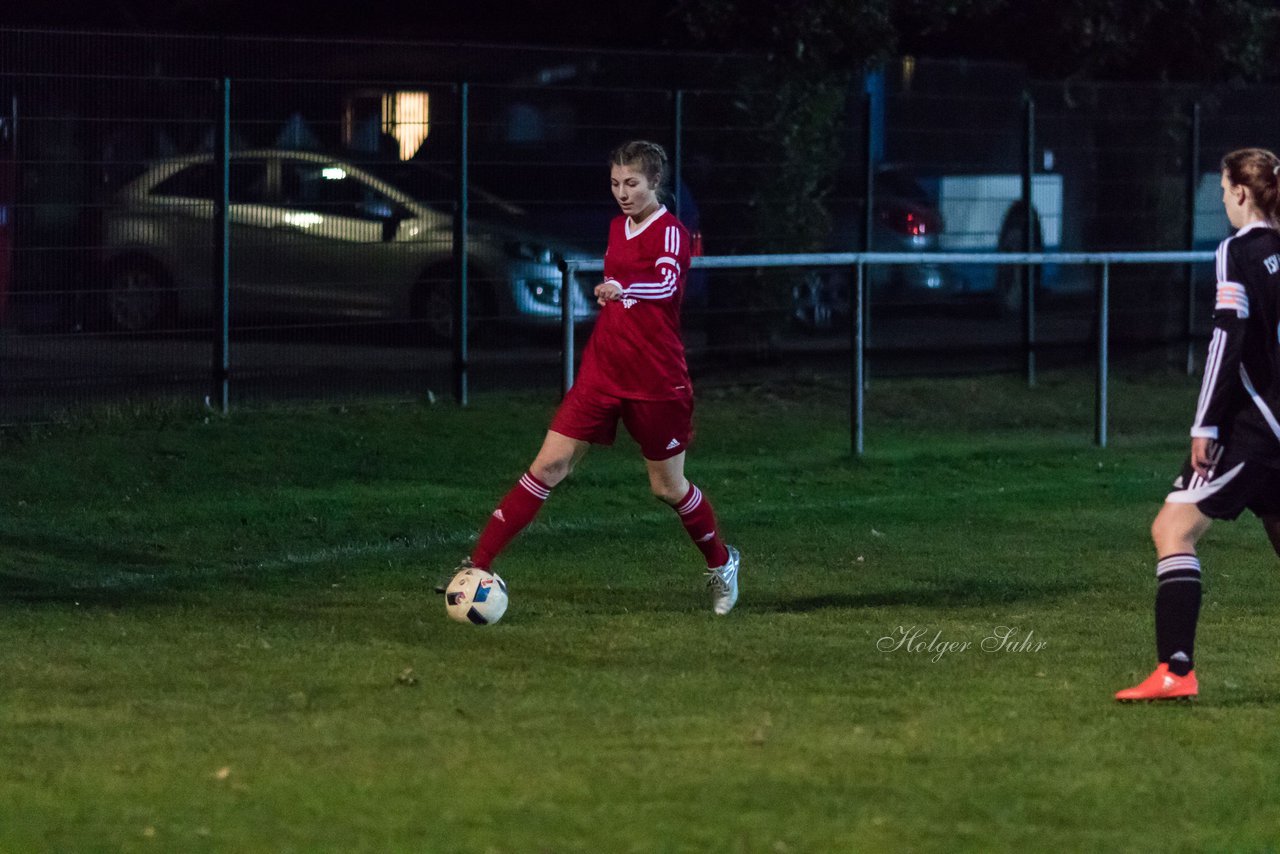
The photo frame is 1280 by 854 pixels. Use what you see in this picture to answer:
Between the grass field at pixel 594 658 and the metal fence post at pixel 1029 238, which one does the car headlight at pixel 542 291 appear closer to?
the grass field at pixel 594 658

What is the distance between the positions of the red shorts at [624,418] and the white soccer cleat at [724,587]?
0.53 metres

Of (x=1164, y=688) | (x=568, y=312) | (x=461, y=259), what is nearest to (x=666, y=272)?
(x=1164, y=688)

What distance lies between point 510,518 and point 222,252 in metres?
6.12

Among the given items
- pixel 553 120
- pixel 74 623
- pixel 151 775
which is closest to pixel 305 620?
pixel 74 623

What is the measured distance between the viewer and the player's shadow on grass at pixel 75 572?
8.76m

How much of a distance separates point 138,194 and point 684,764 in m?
8.49

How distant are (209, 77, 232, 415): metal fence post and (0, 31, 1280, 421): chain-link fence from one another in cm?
2

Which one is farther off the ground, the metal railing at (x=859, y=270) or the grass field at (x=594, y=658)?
the metal railing at (x=859, y=270)

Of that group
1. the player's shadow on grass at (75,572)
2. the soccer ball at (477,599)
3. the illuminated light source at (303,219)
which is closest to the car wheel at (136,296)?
the illuminated light source at (303,219)

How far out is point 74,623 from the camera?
8055 millimetres

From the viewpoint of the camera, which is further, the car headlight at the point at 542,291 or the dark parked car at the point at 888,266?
the dark parked car at the point at 888,266

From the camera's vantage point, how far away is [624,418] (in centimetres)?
834

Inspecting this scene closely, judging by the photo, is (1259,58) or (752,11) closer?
(752,11)

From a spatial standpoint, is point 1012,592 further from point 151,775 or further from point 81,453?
point 81,453
